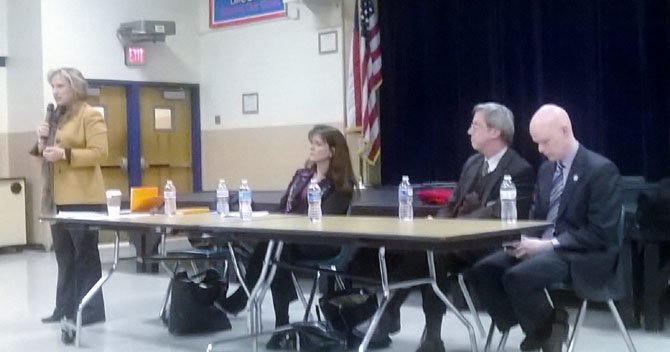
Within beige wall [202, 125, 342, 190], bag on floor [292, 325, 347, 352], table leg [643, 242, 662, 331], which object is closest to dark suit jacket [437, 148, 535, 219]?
bag on floor [292, 325, 347, 352]

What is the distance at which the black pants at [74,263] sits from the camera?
15.7 ft

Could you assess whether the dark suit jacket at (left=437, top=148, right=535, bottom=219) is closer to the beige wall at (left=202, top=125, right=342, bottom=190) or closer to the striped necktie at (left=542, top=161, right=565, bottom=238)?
the striped necktie at (left=542, top=161, right=565, bottom=238)

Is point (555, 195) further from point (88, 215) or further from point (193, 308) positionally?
point (88, 215)

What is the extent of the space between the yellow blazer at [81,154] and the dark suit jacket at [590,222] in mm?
2519

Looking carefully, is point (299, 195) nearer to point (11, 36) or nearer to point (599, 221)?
point (599, 221)

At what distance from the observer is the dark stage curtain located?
6410 millimetres

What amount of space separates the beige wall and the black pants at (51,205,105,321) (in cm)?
420

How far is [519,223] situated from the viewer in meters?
3.52

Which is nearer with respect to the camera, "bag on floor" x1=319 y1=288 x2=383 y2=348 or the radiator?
"bag on floor" x1=319 y1=288 x2=383 y2=348

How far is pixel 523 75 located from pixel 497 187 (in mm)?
3410

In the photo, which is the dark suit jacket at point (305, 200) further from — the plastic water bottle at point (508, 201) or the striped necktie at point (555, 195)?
the striped necktie at point (555, 195)

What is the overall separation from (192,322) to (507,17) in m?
3.90

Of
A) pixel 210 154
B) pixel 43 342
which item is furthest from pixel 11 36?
pixel 43 342

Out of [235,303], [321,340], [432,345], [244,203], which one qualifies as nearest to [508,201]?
[432,345]
